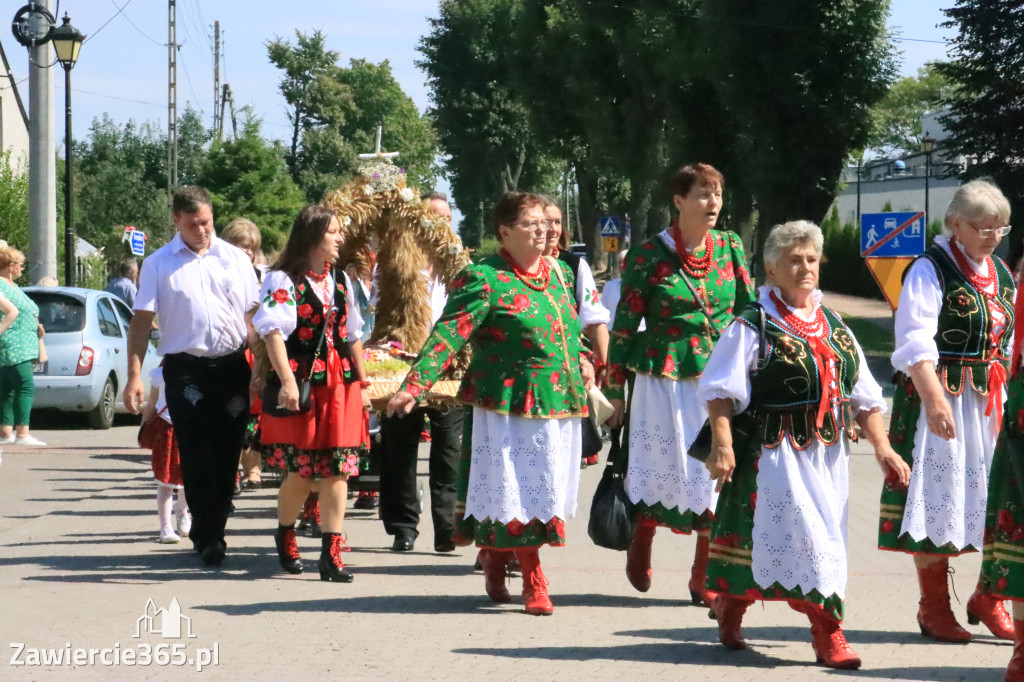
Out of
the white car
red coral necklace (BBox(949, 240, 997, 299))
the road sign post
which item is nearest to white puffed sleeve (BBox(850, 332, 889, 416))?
red coral necklace (BBox(949, 240, 997, 299))

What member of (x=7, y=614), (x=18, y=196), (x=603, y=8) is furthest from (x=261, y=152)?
(x=7, y=614)

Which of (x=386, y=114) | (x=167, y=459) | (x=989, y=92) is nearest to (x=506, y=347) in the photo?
(x=167, y=459)

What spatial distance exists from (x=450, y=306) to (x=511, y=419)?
22.0 inches

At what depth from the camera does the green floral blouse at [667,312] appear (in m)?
6.99

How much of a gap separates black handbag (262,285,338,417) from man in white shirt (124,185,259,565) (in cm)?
66

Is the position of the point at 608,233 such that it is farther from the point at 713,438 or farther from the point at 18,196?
the point at 713,438

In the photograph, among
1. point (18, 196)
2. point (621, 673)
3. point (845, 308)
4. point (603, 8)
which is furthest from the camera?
point (603, 8)

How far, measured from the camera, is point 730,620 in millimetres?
6090

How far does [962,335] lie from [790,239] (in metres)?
0.94

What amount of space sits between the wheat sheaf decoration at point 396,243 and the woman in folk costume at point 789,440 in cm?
341

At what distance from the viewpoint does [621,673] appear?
18.8ft

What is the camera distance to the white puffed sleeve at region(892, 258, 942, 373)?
6105 millimetres

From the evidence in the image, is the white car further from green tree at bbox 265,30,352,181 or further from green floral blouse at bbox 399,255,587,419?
green tree at bbox 265,30,352,181

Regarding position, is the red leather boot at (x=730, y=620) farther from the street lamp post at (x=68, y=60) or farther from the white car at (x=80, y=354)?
the street lamp post at (x=68, y=60)
